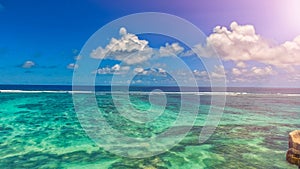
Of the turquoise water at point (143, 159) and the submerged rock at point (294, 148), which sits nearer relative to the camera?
the submerged rock at point (294, 148)

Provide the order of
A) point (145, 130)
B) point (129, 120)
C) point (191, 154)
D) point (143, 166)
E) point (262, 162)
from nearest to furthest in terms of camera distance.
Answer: point (143, 166)
point (262, 162)
point (191, 154)
point (145, 130)
point (129, 120)

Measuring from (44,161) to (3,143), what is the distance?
15.8 feet

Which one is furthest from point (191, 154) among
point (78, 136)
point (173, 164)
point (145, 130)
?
point (78, 136)

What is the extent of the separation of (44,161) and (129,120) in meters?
13.1

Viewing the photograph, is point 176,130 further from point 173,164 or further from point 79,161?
point 79,161

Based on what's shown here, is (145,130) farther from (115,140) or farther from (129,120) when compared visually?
(129,120)

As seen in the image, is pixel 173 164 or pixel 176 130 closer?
pixel 173 164

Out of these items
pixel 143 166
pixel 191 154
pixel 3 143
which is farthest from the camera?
pixel 3 143

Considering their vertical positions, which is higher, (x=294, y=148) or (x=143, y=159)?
(x=294, y=148)

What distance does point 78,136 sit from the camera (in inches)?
698

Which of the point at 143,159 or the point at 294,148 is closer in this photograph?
the point at 294,148

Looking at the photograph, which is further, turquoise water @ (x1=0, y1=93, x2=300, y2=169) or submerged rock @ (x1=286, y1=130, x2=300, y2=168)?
turquoise water @ (x1=0, y1=93, x2=300, y2=169)

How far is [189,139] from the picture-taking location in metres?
17.0

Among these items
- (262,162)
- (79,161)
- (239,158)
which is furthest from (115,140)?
(262,162)
